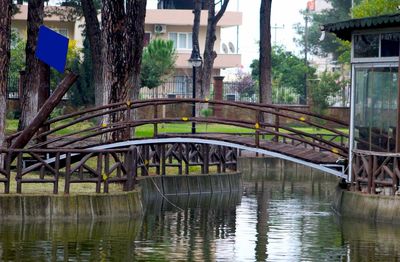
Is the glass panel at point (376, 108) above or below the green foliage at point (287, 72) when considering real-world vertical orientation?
below

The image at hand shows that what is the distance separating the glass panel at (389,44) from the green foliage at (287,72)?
58.1 m

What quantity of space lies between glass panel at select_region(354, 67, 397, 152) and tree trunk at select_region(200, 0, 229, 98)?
4467 centimetres

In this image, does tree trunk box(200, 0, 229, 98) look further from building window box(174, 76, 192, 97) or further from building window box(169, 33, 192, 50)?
building window box(169, 33, 192, 50)

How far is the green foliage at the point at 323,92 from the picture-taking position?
76.9 metres

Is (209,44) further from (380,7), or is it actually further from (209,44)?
(380,7)

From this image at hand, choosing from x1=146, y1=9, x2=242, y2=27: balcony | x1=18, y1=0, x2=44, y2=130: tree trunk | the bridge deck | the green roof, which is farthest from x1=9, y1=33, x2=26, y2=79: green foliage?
the green roof

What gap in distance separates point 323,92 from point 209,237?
49.7 metres

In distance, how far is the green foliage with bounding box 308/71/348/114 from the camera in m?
76.9

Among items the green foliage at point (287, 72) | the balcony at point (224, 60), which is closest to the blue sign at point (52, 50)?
the green foliage at point (287, 72)

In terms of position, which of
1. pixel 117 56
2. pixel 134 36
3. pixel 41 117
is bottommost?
pixel 41 117

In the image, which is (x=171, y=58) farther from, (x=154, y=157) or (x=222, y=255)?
(x=222, y=255)

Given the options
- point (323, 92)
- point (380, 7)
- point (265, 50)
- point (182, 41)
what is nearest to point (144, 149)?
point (265, 50)

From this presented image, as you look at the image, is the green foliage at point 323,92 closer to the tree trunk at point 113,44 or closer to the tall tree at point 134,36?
the tall tree at point 134,36

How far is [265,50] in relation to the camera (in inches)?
2448
